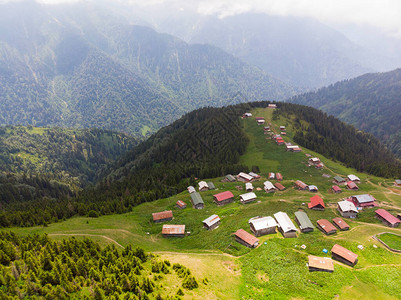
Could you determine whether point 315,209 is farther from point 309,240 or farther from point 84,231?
point 84,231

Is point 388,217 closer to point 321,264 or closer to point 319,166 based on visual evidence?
point 321,264

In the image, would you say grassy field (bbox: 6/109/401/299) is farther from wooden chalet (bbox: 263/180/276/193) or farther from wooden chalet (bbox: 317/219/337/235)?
wooden chalet (bbox: 263/180/276/193)

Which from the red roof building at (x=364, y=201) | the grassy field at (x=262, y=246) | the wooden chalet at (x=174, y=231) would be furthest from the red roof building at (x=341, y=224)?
the wooden chalet at (x=174, y=231)

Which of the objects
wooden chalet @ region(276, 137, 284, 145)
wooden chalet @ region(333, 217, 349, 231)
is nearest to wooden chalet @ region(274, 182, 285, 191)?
wooden chalet @ region(333, 217, 349, 231)

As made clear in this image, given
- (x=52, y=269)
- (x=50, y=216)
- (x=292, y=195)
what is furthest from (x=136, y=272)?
(x=292, y=195)

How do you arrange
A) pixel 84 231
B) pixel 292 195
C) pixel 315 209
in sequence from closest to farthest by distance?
pixel 84 231
pixel 315 209
pixel 292 195

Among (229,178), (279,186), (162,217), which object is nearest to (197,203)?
(162,217)
